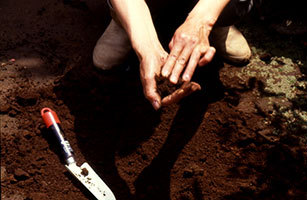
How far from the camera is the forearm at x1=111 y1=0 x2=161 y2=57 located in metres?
1.80

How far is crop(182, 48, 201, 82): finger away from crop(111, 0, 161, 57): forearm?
227mm

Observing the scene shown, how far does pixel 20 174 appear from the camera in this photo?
6.59 ft

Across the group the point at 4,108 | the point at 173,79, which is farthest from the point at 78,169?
the point at 173,79

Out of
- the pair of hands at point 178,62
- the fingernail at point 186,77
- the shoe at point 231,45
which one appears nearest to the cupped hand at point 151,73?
the pair of hands at point 178,62

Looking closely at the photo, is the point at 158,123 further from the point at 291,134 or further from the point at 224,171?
the point at 291,134

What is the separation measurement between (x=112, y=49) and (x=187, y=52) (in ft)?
2.93

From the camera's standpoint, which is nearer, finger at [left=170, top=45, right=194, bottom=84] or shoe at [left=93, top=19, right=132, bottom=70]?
finger at [left=170, top=45, right=194, bottom=84]

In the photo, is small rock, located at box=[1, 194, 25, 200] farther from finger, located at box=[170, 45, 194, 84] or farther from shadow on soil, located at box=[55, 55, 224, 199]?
finger, located at box=[170, 45, 194, 84]

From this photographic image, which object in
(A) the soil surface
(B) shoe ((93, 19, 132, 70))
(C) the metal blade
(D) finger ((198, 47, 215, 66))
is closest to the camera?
(D) finger ((198, 47, 215, 66))

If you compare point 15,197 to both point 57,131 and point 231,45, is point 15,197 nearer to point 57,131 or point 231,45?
point 57,131

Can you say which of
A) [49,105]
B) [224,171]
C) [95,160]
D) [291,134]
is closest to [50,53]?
[49,105]

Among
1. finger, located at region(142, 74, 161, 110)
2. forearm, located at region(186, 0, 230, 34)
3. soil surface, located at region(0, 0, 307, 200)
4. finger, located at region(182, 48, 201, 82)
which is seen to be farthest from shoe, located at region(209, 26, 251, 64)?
finger, located at region(142, 74, 161, 110)

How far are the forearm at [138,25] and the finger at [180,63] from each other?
176 millimetres

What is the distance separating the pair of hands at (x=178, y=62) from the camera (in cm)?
169
